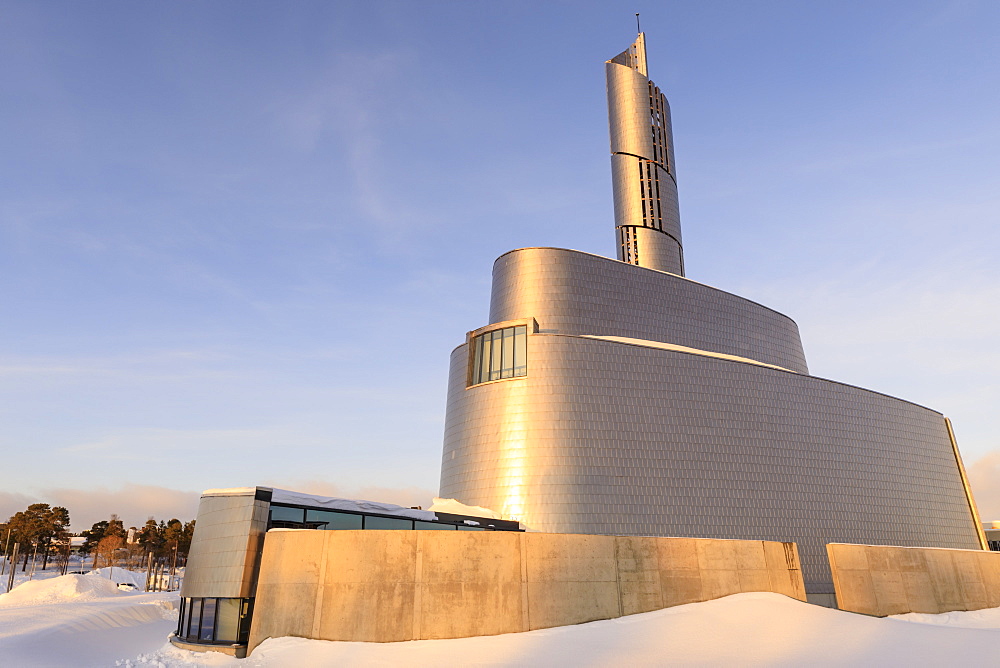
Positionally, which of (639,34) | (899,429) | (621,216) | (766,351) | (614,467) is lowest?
(614,467)

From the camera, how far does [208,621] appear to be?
2584 cm

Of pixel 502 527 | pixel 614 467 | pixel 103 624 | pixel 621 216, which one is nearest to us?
pixel 103 624

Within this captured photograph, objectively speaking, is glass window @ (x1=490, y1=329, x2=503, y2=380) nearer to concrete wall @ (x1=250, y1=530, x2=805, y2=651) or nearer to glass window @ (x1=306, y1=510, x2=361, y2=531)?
glass window @ (x1=306, y1=510, x2=361, y2=531)

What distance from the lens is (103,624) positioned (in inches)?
1567

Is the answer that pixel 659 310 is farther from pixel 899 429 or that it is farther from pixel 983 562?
pixel 983 562

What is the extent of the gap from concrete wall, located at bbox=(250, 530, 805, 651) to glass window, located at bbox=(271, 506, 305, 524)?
2533mm

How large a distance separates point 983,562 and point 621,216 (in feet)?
198

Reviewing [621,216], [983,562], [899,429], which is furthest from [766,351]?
[983,562]

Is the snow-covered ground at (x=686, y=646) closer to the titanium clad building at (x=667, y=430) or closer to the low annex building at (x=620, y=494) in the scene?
the low annex building at (x=620, y=494)

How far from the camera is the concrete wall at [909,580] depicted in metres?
27.7

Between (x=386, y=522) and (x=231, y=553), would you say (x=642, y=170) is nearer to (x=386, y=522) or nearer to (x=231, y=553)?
(x=386, y=522)

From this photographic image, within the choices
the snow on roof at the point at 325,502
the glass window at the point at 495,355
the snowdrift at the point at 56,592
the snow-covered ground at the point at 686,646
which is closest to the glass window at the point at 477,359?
the glass window at the point at 495,355

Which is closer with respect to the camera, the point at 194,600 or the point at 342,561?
the point at 342,561

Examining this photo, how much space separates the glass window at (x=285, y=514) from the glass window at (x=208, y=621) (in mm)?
3874
